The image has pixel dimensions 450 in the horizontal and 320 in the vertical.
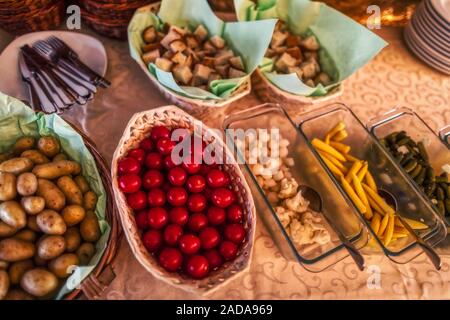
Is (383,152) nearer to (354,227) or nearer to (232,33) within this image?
(354,227)

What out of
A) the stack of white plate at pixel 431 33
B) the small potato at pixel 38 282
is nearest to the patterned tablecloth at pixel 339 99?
the stack of white plate at pixel 431 33

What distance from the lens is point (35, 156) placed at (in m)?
0.73

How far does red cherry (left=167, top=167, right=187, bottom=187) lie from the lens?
29.6 inches

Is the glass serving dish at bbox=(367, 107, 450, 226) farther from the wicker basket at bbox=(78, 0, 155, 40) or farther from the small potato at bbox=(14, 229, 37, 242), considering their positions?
the small potato at bbox=(14, 229, 37, 242)

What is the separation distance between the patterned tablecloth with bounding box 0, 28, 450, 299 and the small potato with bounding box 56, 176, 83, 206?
0.13 m

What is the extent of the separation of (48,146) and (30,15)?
417mm

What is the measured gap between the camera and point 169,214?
2.41ft

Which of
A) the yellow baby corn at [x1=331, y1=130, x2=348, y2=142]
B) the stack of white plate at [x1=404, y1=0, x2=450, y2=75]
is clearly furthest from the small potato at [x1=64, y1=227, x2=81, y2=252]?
the stack of white plate at [x1=404, y1=0, x2=450, y2=75]

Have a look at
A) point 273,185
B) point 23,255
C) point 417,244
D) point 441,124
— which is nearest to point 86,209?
point 23,255

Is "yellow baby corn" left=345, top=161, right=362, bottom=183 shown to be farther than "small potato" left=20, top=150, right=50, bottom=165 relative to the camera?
Yes

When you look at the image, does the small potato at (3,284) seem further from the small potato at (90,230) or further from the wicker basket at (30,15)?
the wicker basket at (30,15)

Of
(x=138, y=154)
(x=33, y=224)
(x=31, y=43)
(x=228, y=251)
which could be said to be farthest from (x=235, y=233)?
(x=31, y=43)

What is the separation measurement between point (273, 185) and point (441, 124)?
58 cm

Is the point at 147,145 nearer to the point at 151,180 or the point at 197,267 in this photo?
the point at 151,180
